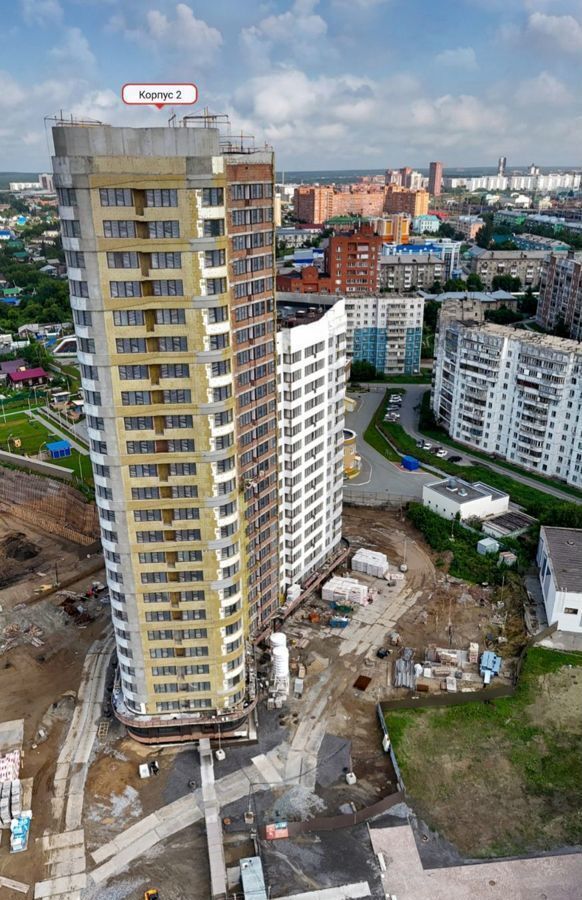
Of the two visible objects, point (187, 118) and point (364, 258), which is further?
point (364, 258)

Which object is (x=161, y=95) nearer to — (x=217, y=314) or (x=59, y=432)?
(x=217, y=314)

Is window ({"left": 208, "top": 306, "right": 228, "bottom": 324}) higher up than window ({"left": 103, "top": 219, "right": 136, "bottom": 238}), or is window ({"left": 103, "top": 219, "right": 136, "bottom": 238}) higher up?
window ({"left": 103, "top": 219, "right": 136, "bottom": 238})

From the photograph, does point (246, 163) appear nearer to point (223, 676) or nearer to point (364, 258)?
point (223, 676)

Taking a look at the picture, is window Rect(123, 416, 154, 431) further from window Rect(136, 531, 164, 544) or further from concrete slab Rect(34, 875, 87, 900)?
concrete slab Rect(34, 875, 87, 900)

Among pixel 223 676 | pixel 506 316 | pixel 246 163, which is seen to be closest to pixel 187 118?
pixel 246 163

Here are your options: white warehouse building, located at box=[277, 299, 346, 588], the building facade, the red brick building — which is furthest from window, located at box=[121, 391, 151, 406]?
the building facade

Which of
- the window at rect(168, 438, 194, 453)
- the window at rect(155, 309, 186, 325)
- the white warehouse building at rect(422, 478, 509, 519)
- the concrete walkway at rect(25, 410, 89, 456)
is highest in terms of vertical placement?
the window at rect(155, 309, 186, 325)
